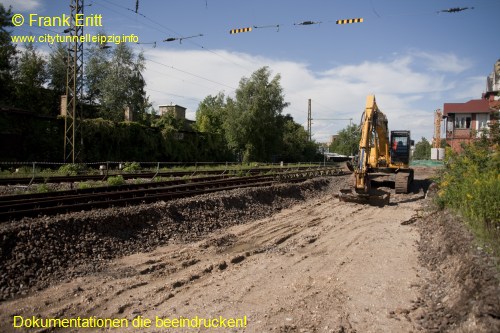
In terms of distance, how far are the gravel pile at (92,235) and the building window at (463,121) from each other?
137ft

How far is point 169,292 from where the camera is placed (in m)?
6.36

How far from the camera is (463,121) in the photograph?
46031 mm

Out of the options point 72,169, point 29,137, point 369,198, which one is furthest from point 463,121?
point 29,137

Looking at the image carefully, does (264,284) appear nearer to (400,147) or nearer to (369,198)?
(369,198)

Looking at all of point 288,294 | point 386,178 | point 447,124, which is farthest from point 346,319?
point 447,124

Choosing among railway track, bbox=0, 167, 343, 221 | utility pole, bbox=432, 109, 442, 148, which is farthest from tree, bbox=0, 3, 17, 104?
utility pole, bbox=432, 109, 442, 148

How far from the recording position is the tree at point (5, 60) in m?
28.8

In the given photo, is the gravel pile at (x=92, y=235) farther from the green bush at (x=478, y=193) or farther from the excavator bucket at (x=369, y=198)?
the green bush at (x=478, y=193)

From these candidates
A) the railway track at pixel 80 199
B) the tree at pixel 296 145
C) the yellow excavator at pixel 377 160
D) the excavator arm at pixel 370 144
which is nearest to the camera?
the railway track at pixel 80 199

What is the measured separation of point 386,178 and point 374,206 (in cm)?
437

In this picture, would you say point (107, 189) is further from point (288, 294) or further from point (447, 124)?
point (447, 124)

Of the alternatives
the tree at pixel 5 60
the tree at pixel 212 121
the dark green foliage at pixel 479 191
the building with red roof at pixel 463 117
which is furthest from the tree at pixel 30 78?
the building with red roof at pixel 463 117

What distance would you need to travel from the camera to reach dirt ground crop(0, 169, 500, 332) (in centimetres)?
517

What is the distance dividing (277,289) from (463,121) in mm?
47725
